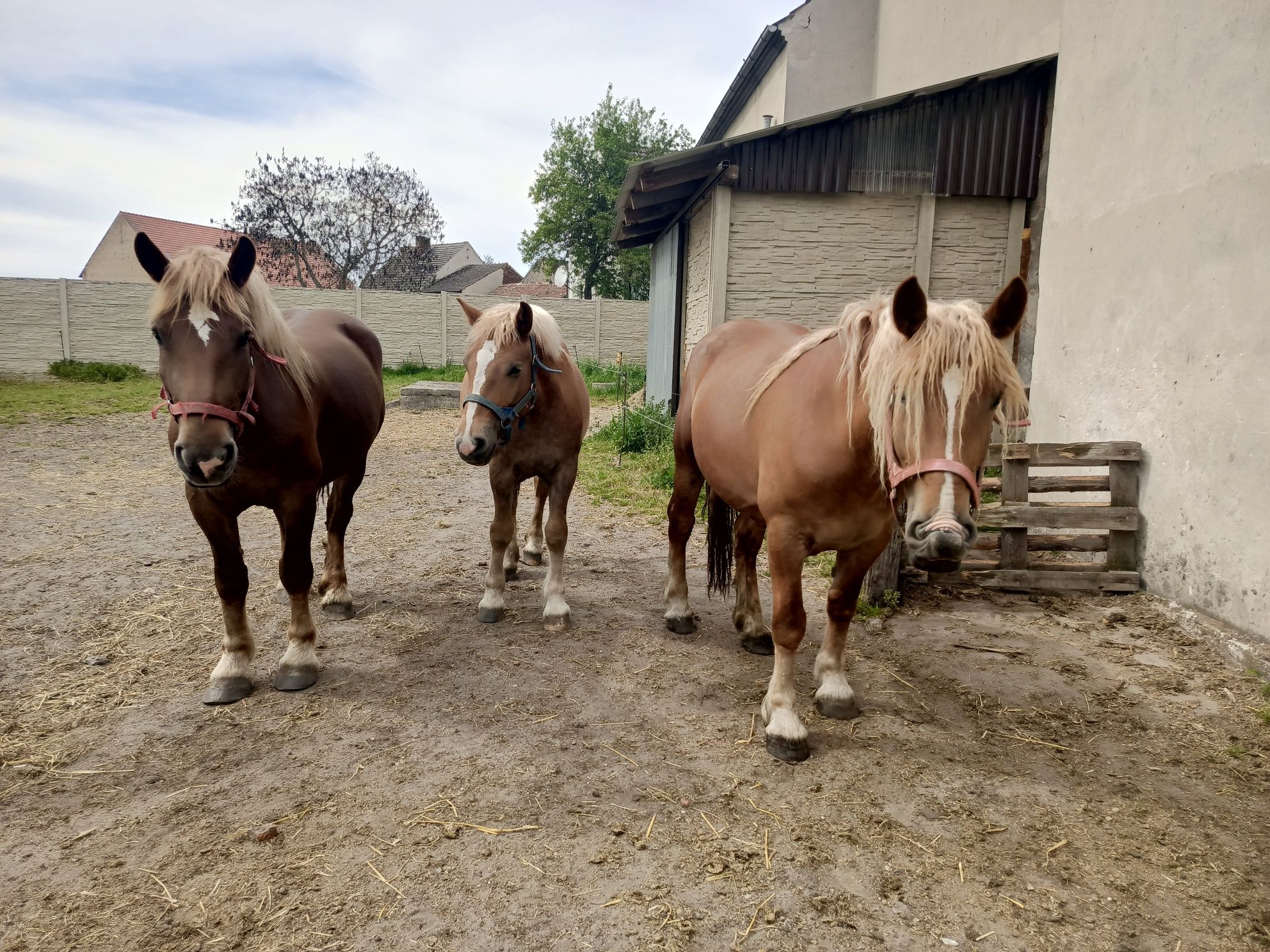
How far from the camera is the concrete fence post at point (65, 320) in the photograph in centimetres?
1766

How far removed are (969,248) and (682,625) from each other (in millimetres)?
6464

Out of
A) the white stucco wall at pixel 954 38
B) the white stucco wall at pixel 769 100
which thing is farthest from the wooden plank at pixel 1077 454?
the white stucco wall at pixel 769 100

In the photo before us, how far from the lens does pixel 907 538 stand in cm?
215

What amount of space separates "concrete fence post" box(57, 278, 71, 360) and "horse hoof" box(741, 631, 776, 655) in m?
21.3

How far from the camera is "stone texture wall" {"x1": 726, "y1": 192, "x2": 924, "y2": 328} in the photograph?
25.8 ft

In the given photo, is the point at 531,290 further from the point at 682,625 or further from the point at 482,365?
the point at 682,625

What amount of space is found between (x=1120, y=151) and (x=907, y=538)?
4.25 metres

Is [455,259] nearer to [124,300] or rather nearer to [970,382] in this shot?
[124,300]

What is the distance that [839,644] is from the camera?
123 inches

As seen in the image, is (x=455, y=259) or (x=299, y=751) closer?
(x=299, y=751)

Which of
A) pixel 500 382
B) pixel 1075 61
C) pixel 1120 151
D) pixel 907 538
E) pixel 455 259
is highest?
pixel 455 259

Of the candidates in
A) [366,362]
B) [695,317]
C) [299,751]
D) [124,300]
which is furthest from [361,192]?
[299,751]

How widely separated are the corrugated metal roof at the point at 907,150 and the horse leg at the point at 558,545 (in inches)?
185

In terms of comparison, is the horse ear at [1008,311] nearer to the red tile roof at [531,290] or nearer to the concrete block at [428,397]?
the concrete block at [428,397]
